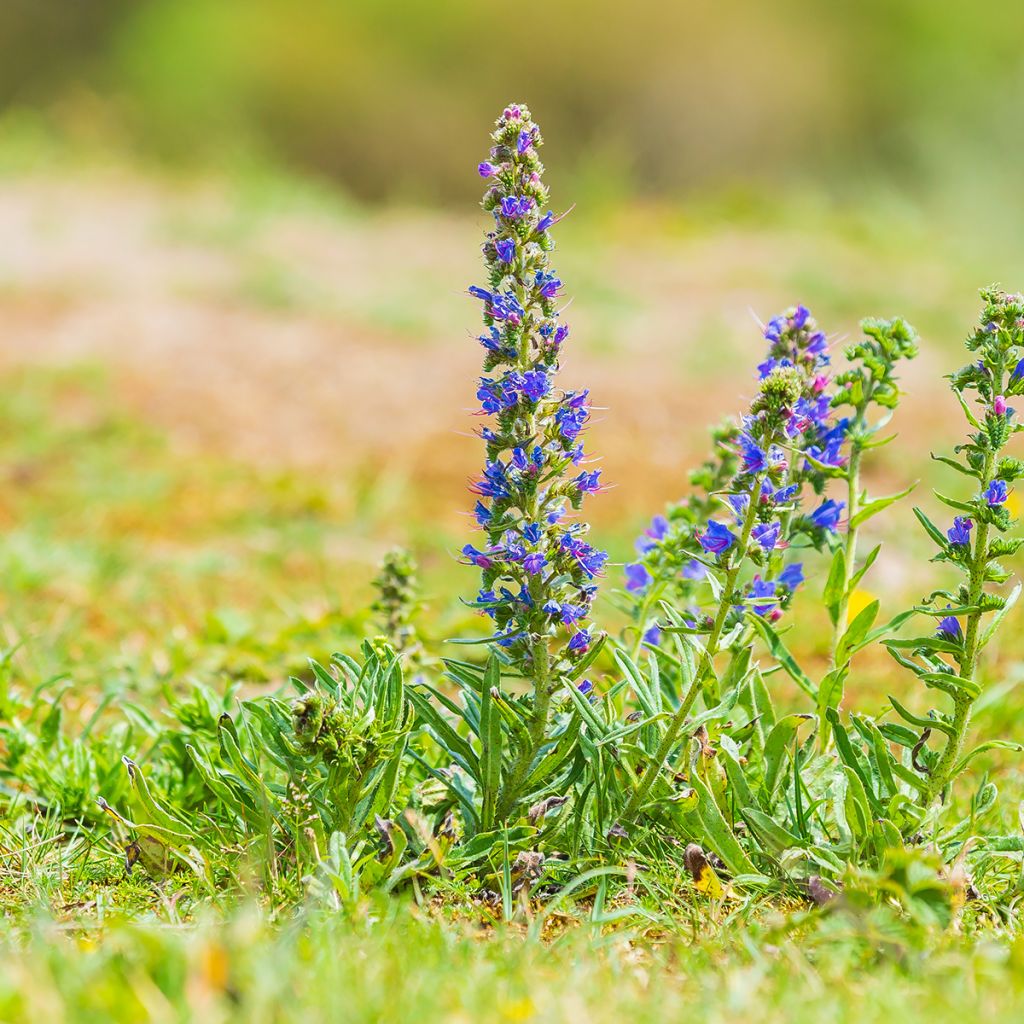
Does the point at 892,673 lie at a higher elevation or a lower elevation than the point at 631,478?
lower

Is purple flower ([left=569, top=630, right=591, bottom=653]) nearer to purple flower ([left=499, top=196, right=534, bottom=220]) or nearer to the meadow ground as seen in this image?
the meadow ground

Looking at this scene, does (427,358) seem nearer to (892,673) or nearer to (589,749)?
(892,673)

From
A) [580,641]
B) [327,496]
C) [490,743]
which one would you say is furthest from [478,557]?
[327,496]

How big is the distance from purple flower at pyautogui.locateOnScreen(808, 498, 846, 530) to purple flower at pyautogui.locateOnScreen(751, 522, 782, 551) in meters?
0.15

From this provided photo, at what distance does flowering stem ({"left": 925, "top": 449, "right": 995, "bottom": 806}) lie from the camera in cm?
241

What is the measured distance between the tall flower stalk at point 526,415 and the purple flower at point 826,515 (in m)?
0.51

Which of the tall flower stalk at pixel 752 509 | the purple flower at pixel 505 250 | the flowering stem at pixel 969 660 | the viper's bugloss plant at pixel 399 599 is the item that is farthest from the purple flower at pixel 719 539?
the viper's bugloss plant at pixel 399 599

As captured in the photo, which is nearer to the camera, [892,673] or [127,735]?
[127,735]

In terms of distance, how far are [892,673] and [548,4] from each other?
12883 millimetres

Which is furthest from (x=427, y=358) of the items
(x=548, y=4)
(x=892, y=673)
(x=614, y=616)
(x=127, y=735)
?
(x=548, y=4)

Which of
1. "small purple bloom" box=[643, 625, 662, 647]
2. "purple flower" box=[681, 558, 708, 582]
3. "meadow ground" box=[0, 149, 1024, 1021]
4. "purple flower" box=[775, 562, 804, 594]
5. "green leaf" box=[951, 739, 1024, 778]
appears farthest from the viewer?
"small purple bloom" box=[643, 625, 662, 647]

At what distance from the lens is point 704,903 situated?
238 centimetres

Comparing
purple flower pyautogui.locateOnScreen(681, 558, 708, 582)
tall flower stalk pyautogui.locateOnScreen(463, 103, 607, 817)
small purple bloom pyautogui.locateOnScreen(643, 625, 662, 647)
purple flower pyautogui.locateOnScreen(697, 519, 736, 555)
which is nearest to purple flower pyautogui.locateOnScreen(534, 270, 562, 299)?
tall flower stalk pyautogui.locateOnScreen(463, 103, 607, 817)

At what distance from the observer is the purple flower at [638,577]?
296 cm
